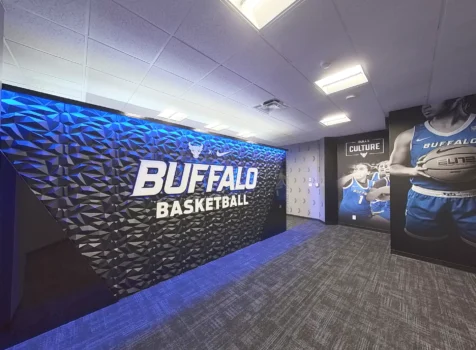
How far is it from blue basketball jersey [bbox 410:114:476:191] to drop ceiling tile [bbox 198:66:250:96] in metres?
3.53

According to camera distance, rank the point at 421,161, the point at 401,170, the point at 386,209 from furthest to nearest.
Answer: the point at 386,209, the point at 401,170, the point at 421,161

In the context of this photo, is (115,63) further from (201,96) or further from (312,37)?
(312,37)

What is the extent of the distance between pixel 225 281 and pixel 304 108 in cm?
337

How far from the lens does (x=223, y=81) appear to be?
8.24ft

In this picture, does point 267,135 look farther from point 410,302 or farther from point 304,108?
point 410,302

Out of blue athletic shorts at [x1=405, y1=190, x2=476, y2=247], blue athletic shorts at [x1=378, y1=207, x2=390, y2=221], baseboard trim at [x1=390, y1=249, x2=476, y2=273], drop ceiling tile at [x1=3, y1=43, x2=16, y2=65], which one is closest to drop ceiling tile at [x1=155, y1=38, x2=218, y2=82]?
drop ceiling tile at [x1=3, y1=43, x2=16, y2=65]

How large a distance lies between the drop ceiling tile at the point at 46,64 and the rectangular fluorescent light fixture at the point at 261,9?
2.09 meters

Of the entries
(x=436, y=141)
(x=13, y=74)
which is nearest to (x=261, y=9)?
(x=13, y=74)

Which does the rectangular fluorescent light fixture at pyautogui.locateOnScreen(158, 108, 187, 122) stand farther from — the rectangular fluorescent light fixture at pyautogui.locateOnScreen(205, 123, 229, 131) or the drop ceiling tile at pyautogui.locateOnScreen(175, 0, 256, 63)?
the drop ceiling tile at pyautogui.locateOnScreen(175, 0, 256, 63)

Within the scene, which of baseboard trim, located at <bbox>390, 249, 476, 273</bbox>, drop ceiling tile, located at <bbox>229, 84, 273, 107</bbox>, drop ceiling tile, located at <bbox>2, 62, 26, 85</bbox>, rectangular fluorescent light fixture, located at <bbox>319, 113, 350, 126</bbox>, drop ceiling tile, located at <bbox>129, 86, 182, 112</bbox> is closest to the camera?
drop ceiling tile, located at <bbox>2, 62, 26, 85</bbox>

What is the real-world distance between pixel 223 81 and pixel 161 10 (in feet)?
3.71

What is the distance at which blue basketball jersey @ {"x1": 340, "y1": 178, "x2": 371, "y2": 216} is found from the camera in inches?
217

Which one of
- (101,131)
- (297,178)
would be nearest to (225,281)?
(101,131)

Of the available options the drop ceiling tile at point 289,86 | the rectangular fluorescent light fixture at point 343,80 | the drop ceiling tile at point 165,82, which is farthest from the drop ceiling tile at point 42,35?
the rectangular fluorescent light fixture at point 343,80
